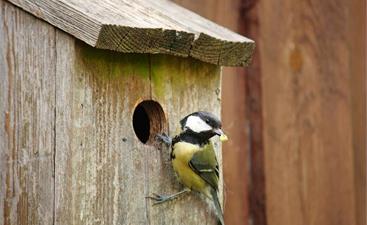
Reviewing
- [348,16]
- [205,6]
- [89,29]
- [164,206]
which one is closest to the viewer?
[89,29]

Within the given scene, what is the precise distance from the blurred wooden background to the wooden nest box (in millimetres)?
632

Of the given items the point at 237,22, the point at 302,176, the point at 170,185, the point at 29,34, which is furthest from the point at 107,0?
the point at 302,176

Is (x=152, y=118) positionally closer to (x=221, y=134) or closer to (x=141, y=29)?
(x=221, y=134)

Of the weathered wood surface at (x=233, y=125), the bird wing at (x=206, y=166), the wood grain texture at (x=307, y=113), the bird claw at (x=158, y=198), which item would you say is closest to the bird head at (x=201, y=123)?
the bird wing at (x=206, y=166)

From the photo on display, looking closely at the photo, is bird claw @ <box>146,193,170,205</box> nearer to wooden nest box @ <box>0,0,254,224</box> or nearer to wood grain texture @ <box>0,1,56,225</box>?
wooden nest box @ <box>0,0,254,224</box>

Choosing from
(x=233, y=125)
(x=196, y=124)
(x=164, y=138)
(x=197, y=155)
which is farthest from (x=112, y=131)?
(x=233, y=125)

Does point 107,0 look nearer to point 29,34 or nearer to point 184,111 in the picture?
point 29,34

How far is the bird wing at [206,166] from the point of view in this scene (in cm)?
316

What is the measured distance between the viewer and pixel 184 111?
307 cm

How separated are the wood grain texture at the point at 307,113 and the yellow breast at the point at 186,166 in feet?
1.91

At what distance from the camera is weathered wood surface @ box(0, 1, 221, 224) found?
2688mm

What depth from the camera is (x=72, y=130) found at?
268cm

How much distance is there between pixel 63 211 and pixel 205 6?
1.26 m

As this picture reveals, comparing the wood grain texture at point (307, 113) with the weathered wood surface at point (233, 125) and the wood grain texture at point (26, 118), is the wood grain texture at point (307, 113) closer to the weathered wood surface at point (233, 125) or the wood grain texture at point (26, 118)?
the weathered wood surface at point (233, 125)
